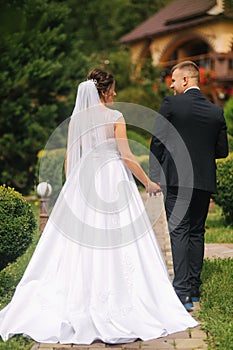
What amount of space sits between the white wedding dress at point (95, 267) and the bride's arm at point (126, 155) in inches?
2.4

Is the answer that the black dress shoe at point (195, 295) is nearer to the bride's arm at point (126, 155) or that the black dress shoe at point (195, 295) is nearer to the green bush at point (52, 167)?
the bride's arm at point (126, 155)

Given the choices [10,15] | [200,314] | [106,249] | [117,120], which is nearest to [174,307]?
[200,314]

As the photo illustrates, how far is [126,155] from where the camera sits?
Result: 4715 mm

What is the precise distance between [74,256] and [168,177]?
1049mm

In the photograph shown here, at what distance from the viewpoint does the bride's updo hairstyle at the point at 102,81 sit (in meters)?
4.74

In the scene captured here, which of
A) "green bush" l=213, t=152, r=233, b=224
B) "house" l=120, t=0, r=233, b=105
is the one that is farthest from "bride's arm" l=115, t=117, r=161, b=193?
"house" l=120, t=0, r=233, b=105

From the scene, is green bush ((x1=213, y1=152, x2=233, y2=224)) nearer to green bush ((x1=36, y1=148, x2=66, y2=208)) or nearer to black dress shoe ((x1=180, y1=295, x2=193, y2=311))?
black dress shoe ((x1=180, y1=295, x2=193, y2=311))

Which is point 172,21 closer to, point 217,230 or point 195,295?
point 217,230

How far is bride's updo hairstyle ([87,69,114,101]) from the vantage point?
474 cm

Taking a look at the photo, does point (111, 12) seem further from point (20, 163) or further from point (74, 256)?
point (74, 256)

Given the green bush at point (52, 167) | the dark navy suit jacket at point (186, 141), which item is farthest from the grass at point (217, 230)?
the dark navy suit jacket at point (186, 141)

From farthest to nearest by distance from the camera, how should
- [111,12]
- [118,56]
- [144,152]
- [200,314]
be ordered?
[111,12] → [118,56] → [144,152] → [200,314]

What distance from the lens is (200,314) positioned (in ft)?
15.2

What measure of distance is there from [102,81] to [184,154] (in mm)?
886
